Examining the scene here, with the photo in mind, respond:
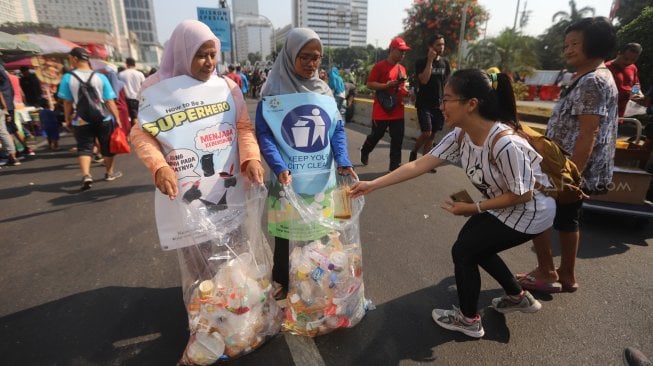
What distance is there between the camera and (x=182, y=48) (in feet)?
5.99

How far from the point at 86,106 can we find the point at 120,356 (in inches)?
153

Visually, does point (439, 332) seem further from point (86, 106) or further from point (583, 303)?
point (86, 106)

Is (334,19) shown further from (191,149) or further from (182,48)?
(191,149)

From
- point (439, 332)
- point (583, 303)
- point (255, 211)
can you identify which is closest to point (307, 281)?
point (255, 211)

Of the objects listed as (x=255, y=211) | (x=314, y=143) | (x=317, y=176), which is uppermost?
(x=314, y=143)

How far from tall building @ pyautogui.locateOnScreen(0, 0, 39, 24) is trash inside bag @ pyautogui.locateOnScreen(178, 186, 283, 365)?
63.1 m

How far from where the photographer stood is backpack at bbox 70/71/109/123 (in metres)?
4.53

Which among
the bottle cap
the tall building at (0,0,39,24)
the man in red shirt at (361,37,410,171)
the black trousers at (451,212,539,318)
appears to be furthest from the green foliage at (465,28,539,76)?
the tall building at (0,0,39,24)

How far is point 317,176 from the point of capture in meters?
2.06

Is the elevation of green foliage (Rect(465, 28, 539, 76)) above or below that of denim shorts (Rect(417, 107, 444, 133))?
above

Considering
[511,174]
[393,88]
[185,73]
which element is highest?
[185,73]

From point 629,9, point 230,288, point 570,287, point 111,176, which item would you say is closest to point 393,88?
point 570,287

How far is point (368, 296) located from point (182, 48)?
6.50ft

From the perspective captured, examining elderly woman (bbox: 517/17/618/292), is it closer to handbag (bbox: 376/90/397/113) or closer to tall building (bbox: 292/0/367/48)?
handbag (bbox: 376/90/397/113)
